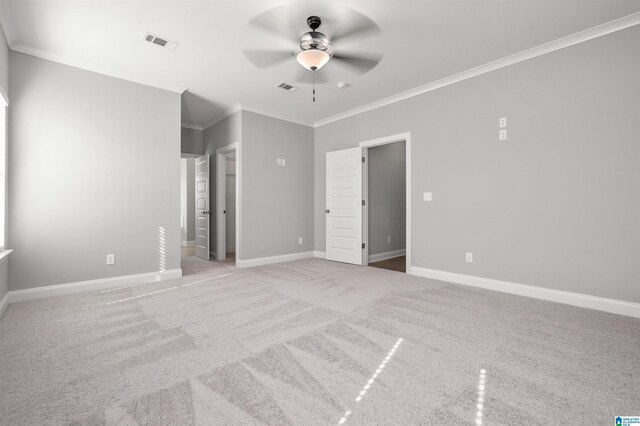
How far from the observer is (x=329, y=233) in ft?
18.7

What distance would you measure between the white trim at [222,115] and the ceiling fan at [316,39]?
1.81 metres

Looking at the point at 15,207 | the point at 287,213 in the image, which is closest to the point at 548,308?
the point at 287,213

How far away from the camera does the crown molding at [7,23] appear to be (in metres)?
2.54

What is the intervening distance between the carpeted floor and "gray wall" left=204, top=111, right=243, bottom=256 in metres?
2.89

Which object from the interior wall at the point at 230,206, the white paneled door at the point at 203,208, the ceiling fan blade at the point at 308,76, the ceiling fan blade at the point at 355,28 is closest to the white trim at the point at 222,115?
the white paneled door at the point at 203,208

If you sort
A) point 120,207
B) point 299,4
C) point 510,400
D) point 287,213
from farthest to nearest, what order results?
point 287,213
point 120,207
point 299,4
point 510,400

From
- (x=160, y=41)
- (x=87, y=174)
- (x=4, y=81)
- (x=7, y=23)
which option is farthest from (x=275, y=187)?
(x=7, y=23)

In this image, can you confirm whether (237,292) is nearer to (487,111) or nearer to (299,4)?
(299,4)

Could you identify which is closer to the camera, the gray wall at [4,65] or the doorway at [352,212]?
the gray wall at [4,65]

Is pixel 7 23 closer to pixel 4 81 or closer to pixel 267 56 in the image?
pixel 4 81

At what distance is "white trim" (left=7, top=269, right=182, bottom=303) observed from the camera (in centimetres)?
320

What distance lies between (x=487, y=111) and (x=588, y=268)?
81.5 inches

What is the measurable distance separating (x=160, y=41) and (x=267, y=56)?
111 centimetres

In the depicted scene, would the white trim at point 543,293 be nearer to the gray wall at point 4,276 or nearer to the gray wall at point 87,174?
the gray wall at point 87,174
